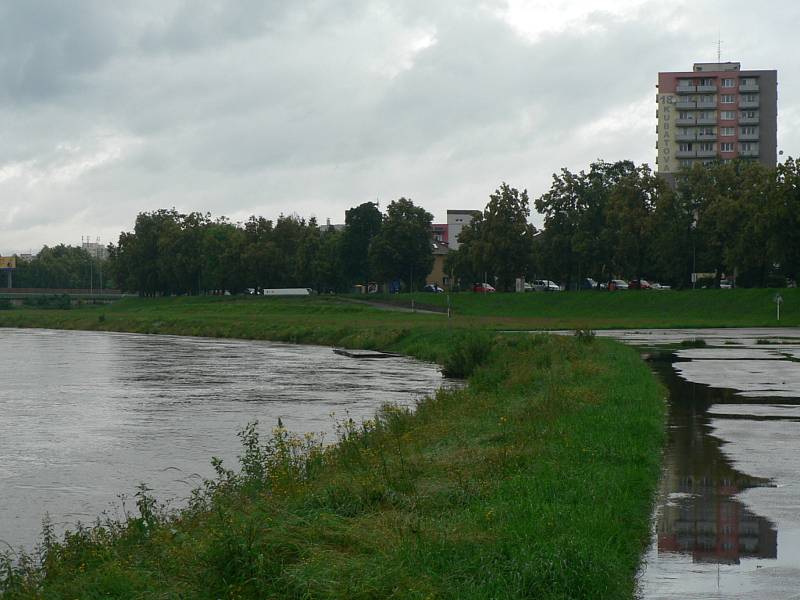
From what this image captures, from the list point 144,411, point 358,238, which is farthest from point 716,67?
point 144,411

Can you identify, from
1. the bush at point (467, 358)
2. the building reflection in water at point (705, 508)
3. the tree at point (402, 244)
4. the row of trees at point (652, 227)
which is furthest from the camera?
the tree at point (402, 244)

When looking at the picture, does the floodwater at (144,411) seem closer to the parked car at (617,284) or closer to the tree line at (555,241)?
the tree line at (555,241)

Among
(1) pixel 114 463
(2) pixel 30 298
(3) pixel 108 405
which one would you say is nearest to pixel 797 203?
(3) pixel 108 405

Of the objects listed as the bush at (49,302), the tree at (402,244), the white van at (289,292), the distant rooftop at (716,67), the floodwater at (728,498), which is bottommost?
the bush at (49,302)

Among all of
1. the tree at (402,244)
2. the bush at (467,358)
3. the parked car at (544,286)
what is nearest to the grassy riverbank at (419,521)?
the bush at (467,358)

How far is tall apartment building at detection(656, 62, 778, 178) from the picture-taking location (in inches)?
6324

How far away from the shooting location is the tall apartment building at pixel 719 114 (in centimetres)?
16062

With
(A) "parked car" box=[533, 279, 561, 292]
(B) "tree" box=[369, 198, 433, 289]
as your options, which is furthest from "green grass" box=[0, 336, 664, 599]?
(A) "parked car" box=[533, 279, 561, 292]

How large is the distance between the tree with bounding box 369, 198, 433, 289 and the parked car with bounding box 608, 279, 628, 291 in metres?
21.3

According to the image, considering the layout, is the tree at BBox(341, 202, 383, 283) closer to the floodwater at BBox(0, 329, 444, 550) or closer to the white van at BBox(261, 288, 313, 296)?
the white van at BBox(261, 288, 313, 296)

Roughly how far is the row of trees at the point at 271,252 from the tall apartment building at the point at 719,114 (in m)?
57.5

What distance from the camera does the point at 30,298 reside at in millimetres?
159250

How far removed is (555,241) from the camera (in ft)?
343

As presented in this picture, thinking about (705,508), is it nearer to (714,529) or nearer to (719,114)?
(714,529)
